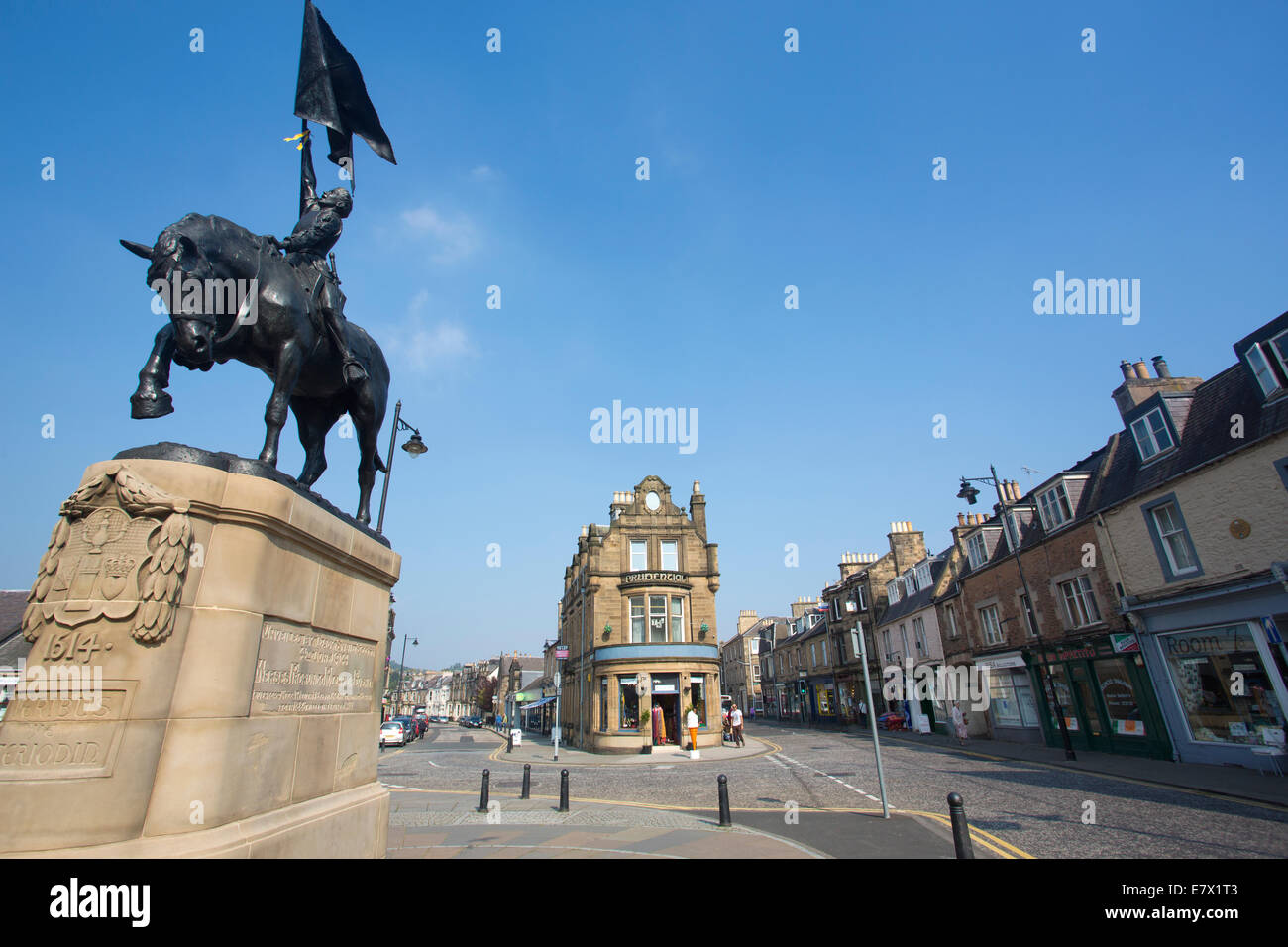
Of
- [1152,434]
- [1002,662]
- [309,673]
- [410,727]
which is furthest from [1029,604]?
[410,727]

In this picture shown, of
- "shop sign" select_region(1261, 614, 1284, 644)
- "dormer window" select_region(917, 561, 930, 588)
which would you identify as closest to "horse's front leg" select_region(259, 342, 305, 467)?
"shop sign" select_region(1261, 614, 1284, 644)

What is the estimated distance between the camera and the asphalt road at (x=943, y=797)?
8.66 m

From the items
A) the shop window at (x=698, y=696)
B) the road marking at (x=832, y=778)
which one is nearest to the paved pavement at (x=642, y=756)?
the shop window at (x=698, y=696)

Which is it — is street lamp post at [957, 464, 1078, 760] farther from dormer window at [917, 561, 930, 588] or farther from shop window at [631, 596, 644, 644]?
shop window at [631, 596, 644, 644]

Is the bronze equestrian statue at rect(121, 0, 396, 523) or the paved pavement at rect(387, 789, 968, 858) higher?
the bronze equestrian statue at rect(121, 0, 396, 523)

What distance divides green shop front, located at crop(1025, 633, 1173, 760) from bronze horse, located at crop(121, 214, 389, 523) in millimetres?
24344

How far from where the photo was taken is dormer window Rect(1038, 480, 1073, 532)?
74.3 ft

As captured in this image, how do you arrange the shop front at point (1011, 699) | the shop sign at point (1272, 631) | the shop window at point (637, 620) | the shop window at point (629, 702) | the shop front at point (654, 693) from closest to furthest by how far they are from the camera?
the shop sign at point (1272, 631), the shop front at point (1011, 699), the shop front at point (654, 693), the shop window at point (629, 702), the shop window at point (637, 620)

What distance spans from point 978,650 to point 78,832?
33.1 meters

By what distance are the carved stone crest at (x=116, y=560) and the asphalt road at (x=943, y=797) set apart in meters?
8.41

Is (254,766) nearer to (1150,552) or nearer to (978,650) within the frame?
(1150,552)

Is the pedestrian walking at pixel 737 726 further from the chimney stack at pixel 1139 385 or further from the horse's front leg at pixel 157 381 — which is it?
the horse's front leg at pixel 157 381
